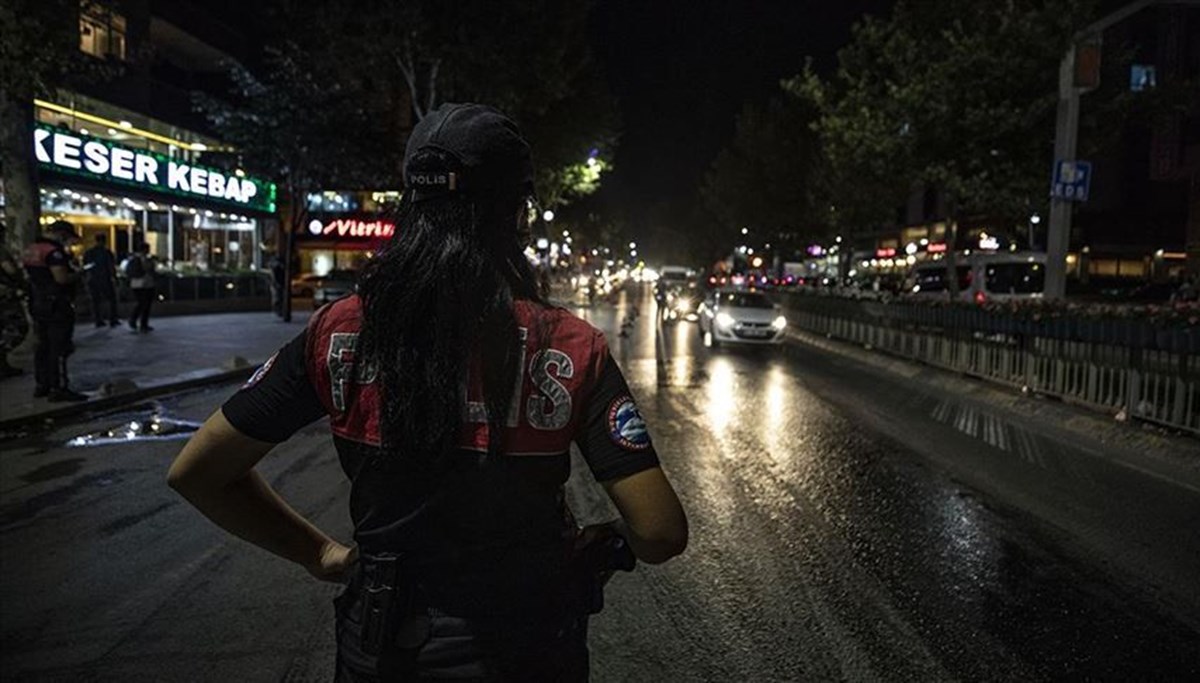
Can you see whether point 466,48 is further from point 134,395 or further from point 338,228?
point 338,228

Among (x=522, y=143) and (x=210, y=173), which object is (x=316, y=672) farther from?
(x=210, y=173)

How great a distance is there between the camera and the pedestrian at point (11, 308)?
12.3m

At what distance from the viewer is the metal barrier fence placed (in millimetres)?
9672

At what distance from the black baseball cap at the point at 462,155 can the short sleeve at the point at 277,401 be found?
392 millimetres

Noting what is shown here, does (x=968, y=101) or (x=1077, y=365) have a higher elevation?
(x=968, y=101)

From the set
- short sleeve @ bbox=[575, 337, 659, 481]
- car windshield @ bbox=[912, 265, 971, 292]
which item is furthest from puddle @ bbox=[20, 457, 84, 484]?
car windshield @ bbox=[912, 265, 971, 292]

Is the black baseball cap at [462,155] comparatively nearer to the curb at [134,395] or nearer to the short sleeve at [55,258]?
the curb at [134,395]

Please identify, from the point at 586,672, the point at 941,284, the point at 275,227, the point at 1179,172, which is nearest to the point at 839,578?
the point at 586,672

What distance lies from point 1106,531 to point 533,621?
6045mm

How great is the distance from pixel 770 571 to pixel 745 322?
1588cm

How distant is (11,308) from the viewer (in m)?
12.6

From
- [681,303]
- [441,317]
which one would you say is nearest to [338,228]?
[681,303]

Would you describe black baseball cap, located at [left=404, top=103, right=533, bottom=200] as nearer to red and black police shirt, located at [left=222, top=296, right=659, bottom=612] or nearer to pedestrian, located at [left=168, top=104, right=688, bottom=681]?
pedestrian, located at [left=168, top=104, right=688, bottom=681]

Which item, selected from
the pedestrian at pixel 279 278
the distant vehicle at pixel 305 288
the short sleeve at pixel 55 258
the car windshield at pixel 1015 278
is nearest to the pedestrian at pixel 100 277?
the pedestrian at pixel 279 278
